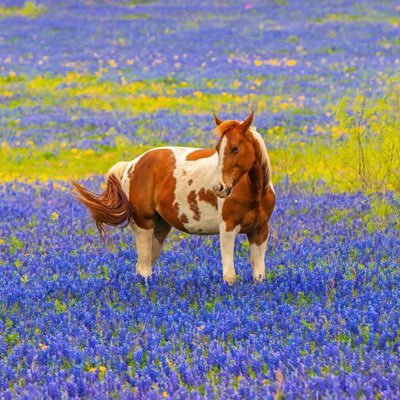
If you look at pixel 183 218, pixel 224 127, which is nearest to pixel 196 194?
pixel 183 218

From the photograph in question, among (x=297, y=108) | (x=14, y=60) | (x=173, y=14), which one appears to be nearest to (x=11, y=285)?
(x=297, y=108)

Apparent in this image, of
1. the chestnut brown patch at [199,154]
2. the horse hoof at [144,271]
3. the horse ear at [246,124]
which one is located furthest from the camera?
the horse hoof at [144,271]

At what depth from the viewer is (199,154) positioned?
7.89 meters

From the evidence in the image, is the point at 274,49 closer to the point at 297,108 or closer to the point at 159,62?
the point at 159,62

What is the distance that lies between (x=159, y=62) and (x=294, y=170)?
16708 millimetres

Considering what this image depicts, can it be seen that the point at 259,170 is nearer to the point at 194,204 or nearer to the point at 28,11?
the point at 194,204

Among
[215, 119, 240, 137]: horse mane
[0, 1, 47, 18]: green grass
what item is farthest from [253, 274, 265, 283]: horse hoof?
[0, 1, 47, 18]: green grass

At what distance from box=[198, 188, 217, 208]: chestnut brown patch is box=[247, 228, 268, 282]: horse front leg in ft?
1.39

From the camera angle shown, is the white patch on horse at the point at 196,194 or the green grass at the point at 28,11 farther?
the green grass at the point at 28,11

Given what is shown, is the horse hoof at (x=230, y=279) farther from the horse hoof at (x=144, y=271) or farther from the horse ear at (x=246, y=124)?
the horse ear at (x=246, y=124)

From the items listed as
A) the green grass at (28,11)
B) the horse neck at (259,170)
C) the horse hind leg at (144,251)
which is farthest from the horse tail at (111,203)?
the green grass at (28,11)

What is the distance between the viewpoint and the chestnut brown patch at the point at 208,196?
7.51 metres

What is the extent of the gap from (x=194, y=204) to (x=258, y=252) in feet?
2.35

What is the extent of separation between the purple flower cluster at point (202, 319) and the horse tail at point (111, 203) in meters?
0.49
